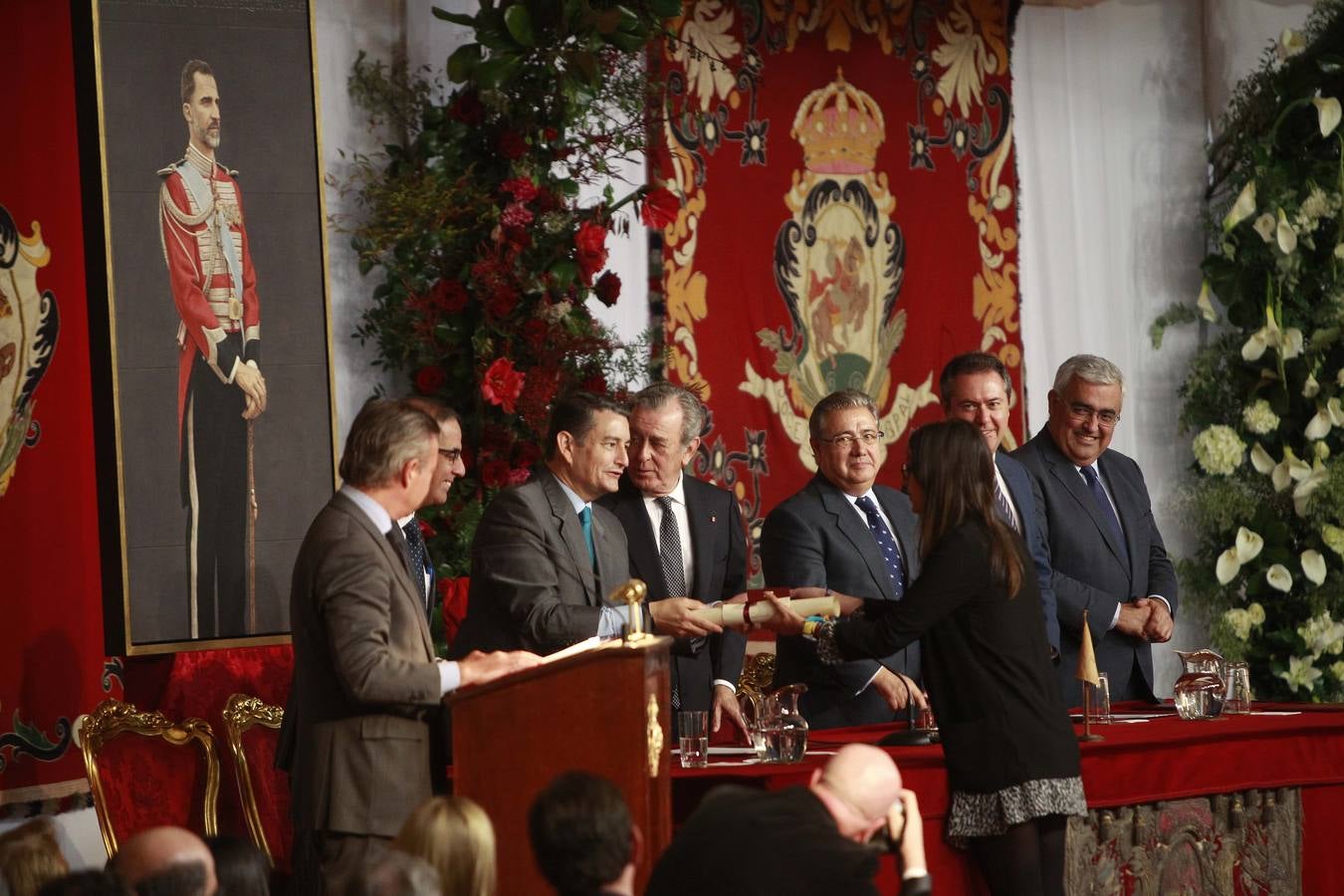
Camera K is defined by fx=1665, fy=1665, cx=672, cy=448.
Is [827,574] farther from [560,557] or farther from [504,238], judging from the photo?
[504,238]

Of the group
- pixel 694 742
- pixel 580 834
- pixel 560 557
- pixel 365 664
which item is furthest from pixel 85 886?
pixel 560 557

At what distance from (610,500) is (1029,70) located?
3383 mm

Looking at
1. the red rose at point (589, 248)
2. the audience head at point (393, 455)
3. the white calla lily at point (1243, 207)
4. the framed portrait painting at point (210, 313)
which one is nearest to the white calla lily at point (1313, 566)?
the white calla lily at point (1243, 207)

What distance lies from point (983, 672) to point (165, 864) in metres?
2.04

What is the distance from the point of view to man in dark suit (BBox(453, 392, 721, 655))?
403cm

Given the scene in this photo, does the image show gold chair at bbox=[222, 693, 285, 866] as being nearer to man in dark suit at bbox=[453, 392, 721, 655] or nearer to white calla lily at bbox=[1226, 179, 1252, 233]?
man in dark suit at bbox=[453, 392, 721, 655]

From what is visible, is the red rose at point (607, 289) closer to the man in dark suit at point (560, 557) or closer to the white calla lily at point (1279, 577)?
the man in dark suit at point (560, 557)

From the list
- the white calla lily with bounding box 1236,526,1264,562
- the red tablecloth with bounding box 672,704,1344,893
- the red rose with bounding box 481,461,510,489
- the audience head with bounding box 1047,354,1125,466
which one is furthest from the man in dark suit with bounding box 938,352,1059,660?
the white calla lily with bounding box 1236,526,1264,562

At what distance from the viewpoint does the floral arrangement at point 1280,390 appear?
21.8ft

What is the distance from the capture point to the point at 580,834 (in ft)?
7.64

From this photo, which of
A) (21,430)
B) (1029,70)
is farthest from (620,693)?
(1029,70)

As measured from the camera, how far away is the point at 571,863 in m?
2.33

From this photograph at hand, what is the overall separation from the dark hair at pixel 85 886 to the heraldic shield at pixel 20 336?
2974 millimetres

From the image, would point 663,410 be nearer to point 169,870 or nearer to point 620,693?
point 620,693
